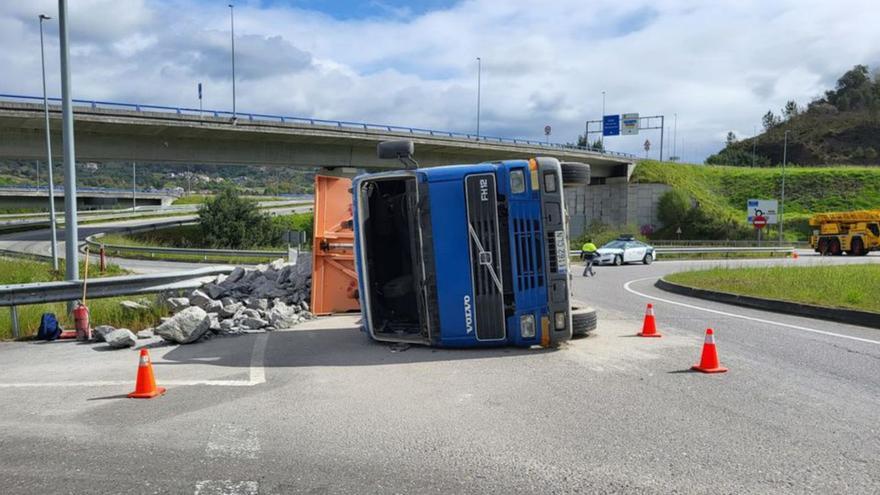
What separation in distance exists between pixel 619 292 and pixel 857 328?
7.19m

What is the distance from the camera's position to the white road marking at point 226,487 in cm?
385

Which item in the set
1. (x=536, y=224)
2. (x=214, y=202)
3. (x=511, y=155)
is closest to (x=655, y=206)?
(x=511, y=155)

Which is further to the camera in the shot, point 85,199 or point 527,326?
point 85,199

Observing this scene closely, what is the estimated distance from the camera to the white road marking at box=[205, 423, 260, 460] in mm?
4469

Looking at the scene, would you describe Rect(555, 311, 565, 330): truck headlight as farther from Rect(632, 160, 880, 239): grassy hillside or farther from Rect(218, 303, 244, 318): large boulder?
Rect(632, 160, 880, 239): grassy hillside

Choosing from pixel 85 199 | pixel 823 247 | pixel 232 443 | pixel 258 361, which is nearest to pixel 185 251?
pixel 258 361

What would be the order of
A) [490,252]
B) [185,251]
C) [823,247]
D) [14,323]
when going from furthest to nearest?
1. [823,247]
2. [185,251]
3. [14,323]
4. [490,252]

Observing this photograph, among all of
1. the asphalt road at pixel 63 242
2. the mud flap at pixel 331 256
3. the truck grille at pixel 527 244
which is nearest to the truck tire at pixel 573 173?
the truck grille at pixel 527 244

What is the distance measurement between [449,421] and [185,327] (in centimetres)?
519

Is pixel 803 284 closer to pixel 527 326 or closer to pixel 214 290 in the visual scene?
pixel 527 326

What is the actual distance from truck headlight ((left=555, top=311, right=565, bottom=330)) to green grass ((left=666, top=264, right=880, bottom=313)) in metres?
6.54

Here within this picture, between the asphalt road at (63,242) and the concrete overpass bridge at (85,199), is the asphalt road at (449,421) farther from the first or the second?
the concrete overpass bridge at (85,199)

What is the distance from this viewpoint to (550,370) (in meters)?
6.93

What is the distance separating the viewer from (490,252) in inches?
303
